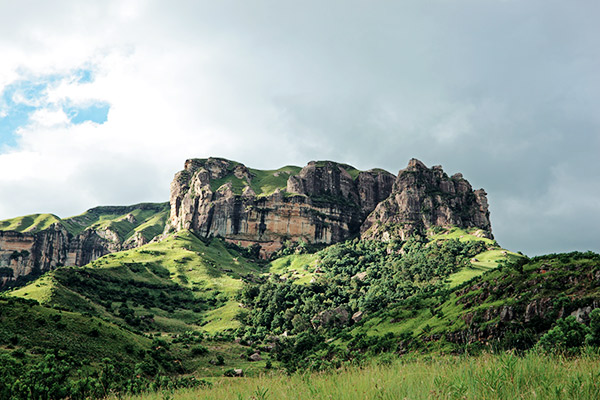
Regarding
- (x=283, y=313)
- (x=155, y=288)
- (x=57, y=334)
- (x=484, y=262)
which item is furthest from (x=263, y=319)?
(x=484, y=262)

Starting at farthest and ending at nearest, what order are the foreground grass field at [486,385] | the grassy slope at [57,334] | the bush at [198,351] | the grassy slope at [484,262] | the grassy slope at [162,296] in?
the grassy slope at [484,262]
the grassy slope at [162,296]
the bush at [198,351]
the grassy slope at [57,334]
the foreground grass field at [486,385]

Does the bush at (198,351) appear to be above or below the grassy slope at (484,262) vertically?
below

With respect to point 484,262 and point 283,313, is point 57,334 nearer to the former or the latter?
point 283,313

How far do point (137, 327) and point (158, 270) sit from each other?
261ft

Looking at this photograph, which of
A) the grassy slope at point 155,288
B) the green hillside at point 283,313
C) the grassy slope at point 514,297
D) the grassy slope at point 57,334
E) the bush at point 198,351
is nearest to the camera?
the grassy slope at point 57,334

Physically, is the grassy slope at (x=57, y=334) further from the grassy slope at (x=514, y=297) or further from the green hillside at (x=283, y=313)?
the grassy slope at (x=514, y=297)

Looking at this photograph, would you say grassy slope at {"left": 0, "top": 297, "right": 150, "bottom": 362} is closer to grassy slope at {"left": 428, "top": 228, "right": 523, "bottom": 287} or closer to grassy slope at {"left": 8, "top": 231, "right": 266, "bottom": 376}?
grassy slope at {"left": 8, "top": 231, "right": 266, "bottom": 376}

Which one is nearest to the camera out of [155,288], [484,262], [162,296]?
[162,296]

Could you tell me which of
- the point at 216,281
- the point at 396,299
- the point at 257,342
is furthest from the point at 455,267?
the point at 216,281

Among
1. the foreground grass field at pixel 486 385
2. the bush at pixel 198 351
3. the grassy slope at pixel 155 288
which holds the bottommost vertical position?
the bush at pixel 198 351

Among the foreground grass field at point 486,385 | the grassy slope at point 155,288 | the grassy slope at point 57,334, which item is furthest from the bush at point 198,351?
the foreground grass field at point 486,385

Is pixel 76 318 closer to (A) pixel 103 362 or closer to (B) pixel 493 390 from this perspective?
(A) pixel 103 362

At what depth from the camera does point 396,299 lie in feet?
387

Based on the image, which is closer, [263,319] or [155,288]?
[263,319]
